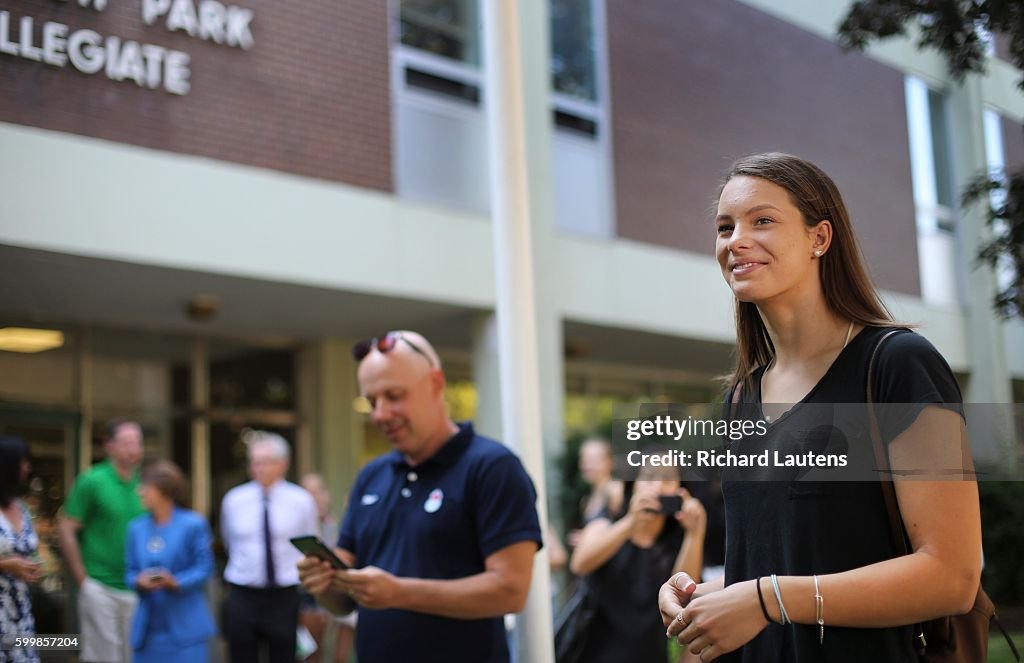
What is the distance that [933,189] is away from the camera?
408 centimetres

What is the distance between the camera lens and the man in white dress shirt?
23.6 feet

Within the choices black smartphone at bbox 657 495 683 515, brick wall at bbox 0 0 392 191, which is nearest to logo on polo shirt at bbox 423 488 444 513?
black smartphone at bbox 657 495 683 515

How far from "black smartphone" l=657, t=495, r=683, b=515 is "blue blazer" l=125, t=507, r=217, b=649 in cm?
413

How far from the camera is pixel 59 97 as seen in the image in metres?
6.21

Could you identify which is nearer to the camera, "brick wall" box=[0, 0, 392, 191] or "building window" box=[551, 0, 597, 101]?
"brick wall" box=[0, 0, 392, 191]

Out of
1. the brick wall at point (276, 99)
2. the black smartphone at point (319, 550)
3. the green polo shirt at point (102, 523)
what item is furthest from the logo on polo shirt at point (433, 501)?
the green polo shirt at point (102, 523)

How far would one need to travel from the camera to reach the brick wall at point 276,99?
7820 millimetres

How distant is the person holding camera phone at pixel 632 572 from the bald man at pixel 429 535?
842 millimetres

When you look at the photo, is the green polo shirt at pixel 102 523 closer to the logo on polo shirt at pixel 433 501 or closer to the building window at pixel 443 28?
the logo on polo shirt at pixel 433 501

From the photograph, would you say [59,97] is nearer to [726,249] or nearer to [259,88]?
[259,88]

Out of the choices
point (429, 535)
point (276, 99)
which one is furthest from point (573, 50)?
point (429, 535)

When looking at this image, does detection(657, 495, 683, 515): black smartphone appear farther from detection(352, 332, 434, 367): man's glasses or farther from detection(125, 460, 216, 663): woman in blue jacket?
detection(125, 460, 216, 663): woman in blue jacket

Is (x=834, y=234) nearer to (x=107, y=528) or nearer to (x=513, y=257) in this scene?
(x=513, y=257)

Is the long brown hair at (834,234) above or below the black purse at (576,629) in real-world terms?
above
